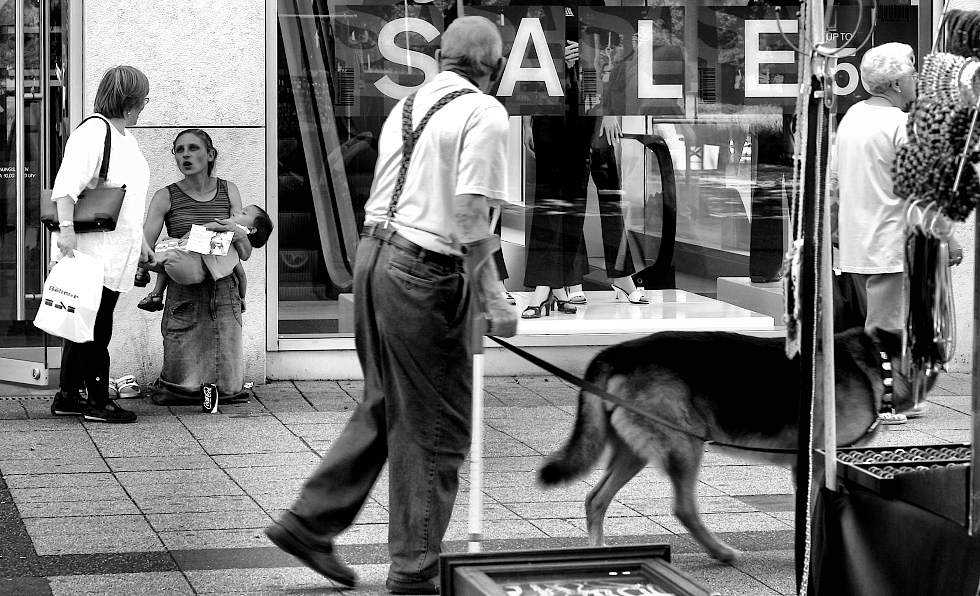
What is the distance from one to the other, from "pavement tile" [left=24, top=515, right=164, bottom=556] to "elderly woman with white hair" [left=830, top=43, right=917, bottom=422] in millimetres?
3703

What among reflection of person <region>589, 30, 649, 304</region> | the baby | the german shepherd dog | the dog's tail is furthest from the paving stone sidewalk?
reflection of person <region>589, 30, 649, 304</region>

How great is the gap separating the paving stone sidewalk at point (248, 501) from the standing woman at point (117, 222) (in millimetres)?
206

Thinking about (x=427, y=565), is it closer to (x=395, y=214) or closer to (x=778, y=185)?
(x=395, y=214)

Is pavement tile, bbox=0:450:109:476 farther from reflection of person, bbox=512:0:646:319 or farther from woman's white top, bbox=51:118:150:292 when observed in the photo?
reflection of person, bbox=512:0:646:319

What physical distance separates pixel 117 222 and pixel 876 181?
Answer: 401cm

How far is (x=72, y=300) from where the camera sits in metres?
7.32

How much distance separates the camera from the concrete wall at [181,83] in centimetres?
840

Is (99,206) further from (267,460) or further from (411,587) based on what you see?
(411,587)

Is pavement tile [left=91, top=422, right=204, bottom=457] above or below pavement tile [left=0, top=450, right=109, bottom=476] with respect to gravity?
above

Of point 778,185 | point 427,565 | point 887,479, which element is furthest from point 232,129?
point 887,479

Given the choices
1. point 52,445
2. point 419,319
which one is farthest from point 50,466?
point 419,319

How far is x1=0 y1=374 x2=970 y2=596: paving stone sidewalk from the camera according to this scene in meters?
5.07

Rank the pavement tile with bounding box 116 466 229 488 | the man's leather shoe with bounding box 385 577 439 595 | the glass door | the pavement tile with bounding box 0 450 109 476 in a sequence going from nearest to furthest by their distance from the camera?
the man's leather shoe with bounding box 385 577 439 595, the pavement tile with bounding box 116 466 229 488, the pavement tile with bounding box 0 450 109 476, the glass door

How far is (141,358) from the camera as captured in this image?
8547 millimetres
